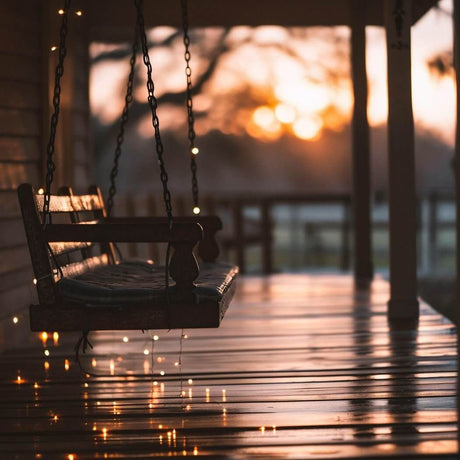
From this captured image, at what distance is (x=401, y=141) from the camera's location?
5398 millimetres

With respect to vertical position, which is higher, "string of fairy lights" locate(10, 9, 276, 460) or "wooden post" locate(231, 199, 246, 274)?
"wooden post" locate(231, 199, 246, 274)

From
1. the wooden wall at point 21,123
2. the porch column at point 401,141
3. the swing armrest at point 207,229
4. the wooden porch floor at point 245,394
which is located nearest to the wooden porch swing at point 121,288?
the wooden porch floor at point 245,394

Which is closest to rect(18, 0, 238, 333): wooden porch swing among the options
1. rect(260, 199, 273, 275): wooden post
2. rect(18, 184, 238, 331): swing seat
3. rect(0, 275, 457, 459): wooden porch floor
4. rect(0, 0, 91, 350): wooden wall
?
rect(18, 184, 238, 331): swing seat

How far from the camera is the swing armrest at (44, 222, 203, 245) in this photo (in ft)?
10.2

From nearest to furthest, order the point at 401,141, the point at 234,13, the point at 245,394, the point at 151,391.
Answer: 1. the point at 245,394
2. the point at 151,391
3. the point at 401,141
4. the point at 234,13

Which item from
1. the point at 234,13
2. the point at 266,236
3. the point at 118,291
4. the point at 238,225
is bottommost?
the point at 266,236

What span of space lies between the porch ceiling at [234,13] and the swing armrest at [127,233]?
169 inches

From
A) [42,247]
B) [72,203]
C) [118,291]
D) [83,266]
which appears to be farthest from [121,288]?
[72,203]

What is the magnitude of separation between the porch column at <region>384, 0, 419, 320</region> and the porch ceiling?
1944 mm

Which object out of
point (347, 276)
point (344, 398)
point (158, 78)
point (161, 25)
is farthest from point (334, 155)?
point (344, 398)

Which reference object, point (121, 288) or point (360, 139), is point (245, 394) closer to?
point (121, 288)

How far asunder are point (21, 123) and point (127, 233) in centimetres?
223

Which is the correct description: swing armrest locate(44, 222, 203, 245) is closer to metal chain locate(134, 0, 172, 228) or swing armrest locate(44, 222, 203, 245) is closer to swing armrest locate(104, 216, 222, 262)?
metal chain locate(134, 0, 172, 228)

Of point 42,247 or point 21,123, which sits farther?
point 21,123
